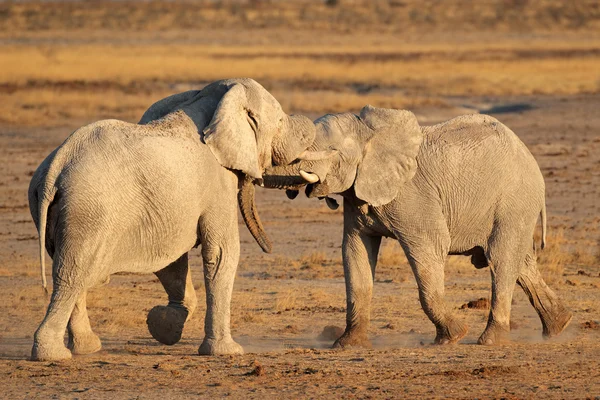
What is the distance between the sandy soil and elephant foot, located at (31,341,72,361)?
8cm

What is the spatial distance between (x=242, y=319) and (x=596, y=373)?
395 cm

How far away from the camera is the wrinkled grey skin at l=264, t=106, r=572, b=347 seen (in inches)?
405

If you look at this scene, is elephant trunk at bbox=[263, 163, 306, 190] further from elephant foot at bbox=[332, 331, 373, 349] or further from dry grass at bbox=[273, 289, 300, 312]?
dry grass at bbox=[273, 289, 300, 312]

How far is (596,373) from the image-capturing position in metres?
8.77

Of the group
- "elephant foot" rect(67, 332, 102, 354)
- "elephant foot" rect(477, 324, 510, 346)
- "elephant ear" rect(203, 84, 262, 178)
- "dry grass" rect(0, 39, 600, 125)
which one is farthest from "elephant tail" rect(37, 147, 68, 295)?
"dry grass" rect(0, 39, 600, 125)

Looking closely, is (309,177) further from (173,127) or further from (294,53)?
(294,53)

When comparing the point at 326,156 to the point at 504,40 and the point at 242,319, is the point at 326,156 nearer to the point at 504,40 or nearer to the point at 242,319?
the point at 242,319

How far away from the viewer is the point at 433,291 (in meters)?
10.3

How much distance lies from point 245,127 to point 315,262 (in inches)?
203

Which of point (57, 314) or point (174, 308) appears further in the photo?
point (174, 308)

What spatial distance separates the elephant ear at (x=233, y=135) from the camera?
9570 millimetres

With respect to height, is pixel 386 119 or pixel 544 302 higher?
pixel 386 119

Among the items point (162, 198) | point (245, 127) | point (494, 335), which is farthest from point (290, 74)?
point (162, 198)

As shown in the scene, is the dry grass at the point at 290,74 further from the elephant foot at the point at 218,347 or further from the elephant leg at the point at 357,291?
the elephant foot at the point at 218,347
